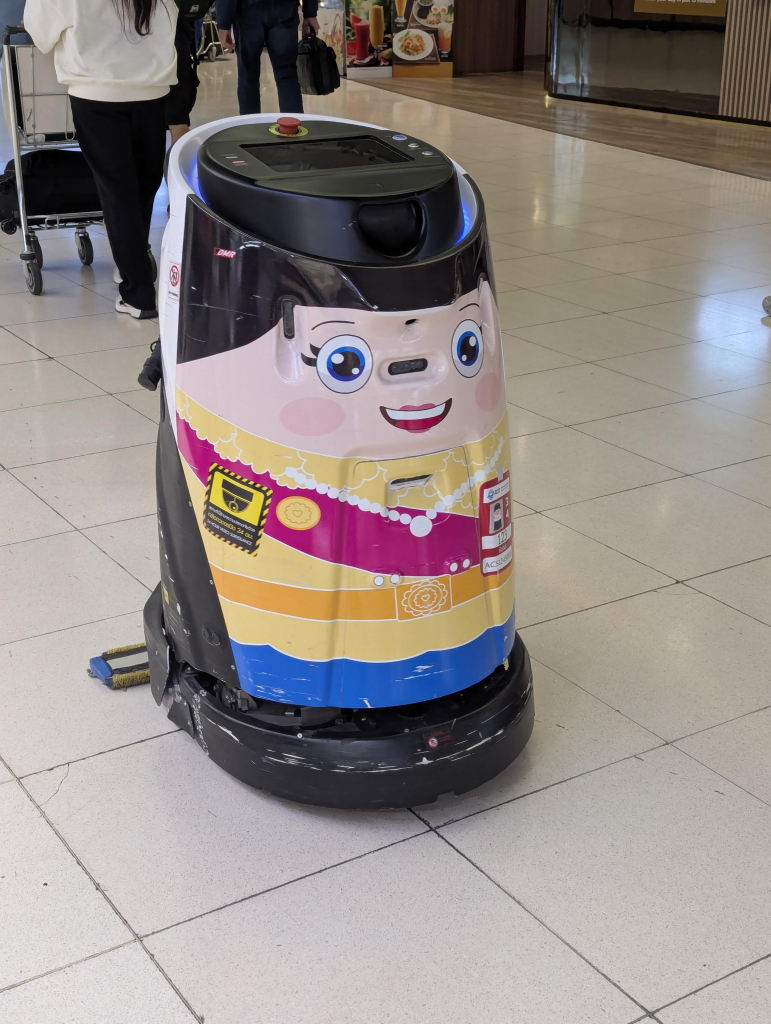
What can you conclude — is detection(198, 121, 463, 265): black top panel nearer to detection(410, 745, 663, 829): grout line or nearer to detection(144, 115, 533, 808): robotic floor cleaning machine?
detection(144, 115, 533, 808): robotic floor cleaning machine

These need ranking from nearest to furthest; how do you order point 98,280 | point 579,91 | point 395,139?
point 395,139, point 98,280, point 579,91

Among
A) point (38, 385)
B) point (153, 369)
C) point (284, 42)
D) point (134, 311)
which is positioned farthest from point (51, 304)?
point (153, 369)

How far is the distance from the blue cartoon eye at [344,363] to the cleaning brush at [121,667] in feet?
2.54

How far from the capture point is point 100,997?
1352 mm

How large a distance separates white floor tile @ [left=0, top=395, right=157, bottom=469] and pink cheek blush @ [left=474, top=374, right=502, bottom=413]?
1.62m

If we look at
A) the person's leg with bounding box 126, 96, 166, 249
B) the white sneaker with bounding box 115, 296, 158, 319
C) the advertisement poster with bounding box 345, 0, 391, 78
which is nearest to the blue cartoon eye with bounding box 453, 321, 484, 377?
the person's leg with bounding box 126, 96, 166, 249

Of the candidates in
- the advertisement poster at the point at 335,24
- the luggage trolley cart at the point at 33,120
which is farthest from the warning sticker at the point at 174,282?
the advertisement poster at the point at 335,24

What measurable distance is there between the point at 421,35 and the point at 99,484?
1119cm

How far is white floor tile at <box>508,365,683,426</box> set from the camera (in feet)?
10.7

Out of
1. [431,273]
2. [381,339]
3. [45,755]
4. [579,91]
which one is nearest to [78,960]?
[45,755]

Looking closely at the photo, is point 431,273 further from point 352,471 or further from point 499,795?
point 499,795

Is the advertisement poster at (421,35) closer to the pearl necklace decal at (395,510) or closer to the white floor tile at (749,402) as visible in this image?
the white floor tile at (749,402)

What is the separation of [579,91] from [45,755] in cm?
1068

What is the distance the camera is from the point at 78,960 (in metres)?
1.41
